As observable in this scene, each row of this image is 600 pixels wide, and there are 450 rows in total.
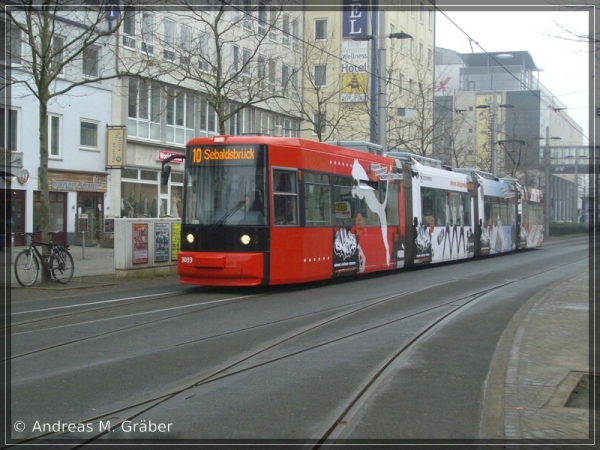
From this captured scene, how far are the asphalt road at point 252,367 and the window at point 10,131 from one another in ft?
59.2

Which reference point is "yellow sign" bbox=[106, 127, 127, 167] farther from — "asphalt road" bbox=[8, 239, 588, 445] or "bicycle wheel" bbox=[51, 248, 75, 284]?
"asphalt road" bbox=[8, 239, 588, 445]

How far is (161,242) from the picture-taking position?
19.7m

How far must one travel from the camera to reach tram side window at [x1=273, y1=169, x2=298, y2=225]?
49.7 ft

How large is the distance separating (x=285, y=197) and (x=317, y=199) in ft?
4.35

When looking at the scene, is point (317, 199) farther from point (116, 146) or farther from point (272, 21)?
point (116, 146)

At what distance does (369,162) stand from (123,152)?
1876cm

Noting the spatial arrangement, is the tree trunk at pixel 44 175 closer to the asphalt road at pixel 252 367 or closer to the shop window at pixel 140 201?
the asphalt road at pixel 252 367

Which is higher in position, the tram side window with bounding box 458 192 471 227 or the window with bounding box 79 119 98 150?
the window with bounding box 79 119 98 150

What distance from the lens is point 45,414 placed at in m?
6.01

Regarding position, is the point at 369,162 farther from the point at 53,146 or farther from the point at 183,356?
the point at 53,146

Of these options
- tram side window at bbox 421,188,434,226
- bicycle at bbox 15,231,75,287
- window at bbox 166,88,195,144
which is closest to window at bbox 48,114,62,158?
window at bbox 166,88,195,144

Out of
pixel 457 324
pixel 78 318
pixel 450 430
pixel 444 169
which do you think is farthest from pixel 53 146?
pixel 450 430

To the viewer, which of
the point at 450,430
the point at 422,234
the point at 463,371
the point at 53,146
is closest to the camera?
the point at 450,430

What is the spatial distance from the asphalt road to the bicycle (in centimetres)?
260
